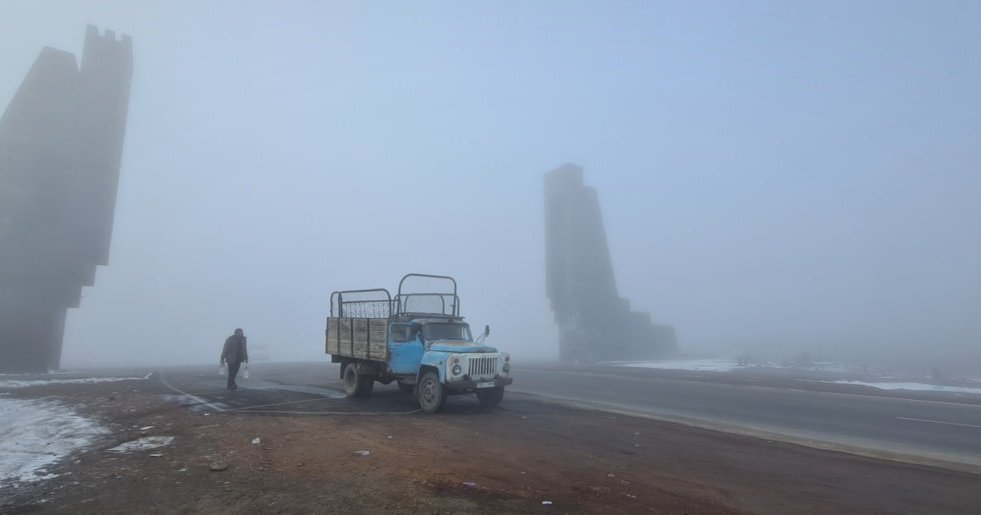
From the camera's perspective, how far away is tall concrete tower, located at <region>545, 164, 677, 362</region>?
6138 centimetres

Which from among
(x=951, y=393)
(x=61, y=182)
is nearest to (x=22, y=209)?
(x=61, y=182)

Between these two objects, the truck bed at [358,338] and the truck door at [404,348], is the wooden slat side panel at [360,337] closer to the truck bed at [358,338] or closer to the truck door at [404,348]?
the truck bed at [358,338]

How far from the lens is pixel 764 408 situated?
16500 mm

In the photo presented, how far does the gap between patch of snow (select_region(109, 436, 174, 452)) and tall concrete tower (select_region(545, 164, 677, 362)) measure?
53.8 m

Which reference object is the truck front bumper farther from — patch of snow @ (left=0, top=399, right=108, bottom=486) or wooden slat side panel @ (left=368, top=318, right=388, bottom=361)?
patch of snow @ (left=0, top=399, right=108, bottom=486)

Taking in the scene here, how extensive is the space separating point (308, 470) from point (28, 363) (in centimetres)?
3635

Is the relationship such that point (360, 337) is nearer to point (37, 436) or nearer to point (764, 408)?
point (37, 436)

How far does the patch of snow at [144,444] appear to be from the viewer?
8109mm

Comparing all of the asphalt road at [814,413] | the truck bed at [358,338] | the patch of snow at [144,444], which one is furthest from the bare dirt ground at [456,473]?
the truck bed at [358,338]

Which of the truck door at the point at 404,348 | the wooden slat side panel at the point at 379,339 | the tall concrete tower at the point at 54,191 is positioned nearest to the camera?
the truck door at the point at 404,348

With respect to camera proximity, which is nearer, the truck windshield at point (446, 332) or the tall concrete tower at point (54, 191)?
the truck windshield at point (446, 332)

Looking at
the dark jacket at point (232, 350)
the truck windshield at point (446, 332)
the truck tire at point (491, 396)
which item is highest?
the truck windshield at point (446, 332)

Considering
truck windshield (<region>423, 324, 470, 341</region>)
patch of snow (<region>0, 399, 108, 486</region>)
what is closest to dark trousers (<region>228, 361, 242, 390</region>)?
patch of snow (<region>0, 399, 108, 486</region>)

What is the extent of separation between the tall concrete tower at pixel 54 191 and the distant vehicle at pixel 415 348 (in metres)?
28.1
